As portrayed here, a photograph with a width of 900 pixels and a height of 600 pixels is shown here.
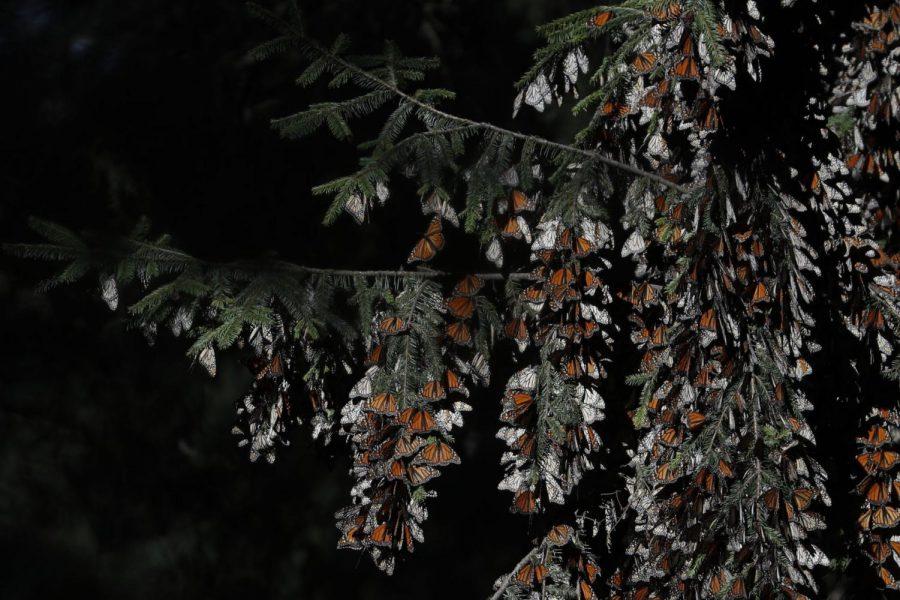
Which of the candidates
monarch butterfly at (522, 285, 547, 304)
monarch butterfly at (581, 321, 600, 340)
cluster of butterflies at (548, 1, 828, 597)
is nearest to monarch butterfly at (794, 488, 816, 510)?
cluster of butterflies at (548, 1, 828, 597)

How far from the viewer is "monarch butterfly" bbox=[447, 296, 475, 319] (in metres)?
1.58

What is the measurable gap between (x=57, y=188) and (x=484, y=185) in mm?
1314

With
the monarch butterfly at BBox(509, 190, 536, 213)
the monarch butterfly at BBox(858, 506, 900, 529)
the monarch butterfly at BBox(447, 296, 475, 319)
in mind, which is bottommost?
the monarch butterfly at BBox(858, 506, 900, 529)

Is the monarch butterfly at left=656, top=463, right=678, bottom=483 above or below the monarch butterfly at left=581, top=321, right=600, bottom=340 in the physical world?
below

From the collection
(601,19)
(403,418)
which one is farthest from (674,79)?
(403,418)

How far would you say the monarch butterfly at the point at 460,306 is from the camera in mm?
1580

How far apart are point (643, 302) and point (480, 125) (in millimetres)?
532

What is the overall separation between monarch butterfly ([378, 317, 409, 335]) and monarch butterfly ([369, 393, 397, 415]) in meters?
0.13

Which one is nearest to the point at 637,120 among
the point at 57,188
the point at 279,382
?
the point at 279,382

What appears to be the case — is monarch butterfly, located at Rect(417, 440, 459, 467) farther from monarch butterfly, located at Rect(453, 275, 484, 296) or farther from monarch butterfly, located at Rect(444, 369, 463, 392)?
monarch butterfly, located at Rect(453, 275, 484, 296)

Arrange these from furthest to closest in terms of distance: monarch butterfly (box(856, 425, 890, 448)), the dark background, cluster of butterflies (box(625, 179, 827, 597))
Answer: the dark background < monarch butterfly (box(856, 425, 890, 448)) < cluster of butterflies (box(625, 179, 827, 597))

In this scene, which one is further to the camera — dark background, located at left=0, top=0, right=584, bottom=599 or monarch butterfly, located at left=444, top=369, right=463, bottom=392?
dark background, located at left=0, top=0, right=584, bottom=599

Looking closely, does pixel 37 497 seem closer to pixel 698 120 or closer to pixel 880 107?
pixel 698 120

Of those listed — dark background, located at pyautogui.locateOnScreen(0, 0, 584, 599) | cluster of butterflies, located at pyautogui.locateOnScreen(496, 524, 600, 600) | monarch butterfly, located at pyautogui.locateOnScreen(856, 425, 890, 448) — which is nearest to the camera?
monarch butterfly, located at pyautogui.locateOnScreen(856, 425, 890, 448)
